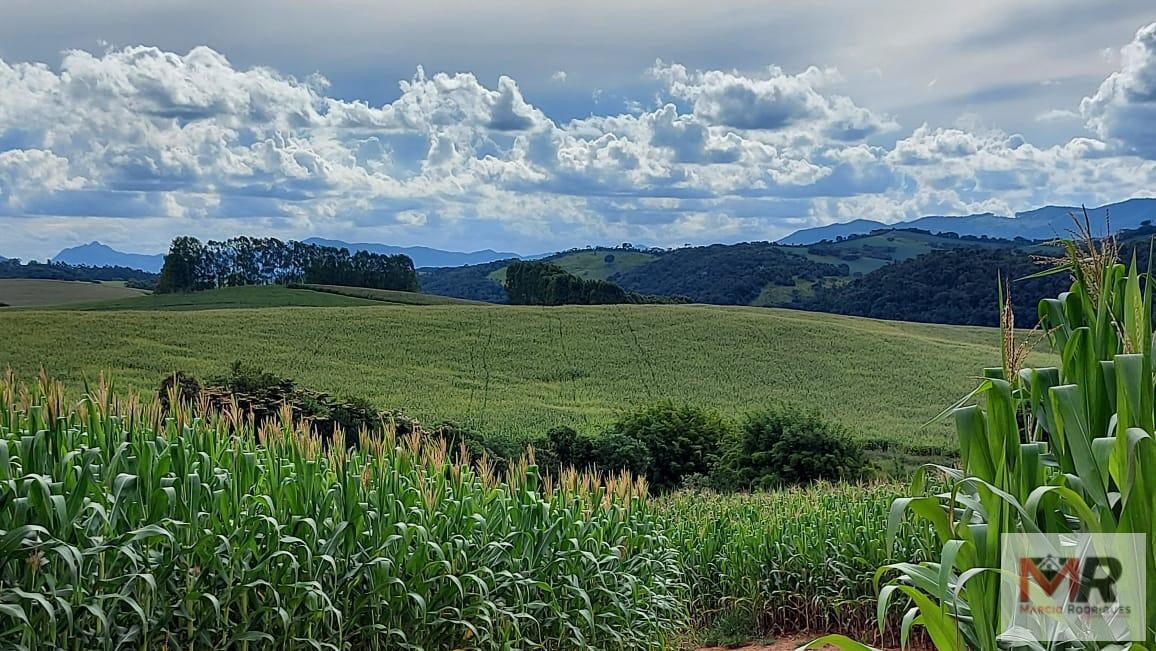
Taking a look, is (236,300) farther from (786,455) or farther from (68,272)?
(786,455)

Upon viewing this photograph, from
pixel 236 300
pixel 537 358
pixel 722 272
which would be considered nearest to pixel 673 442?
pixel 537 358

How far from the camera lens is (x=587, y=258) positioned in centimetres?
6188

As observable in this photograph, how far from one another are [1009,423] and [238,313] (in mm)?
28991

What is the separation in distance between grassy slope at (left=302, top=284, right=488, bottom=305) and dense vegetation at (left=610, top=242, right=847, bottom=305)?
14.5 m

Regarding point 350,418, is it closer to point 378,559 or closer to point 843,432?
point 843,432

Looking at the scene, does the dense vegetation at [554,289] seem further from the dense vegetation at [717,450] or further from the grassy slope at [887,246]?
the grassy slope at [887,246]

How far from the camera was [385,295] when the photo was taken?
3600cm

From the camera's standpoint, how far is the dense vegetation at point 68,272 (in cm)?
3428

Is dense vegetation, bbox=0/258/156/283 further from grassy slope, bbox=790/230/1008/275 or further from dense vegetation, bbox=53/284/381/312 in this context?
grassy slope, bbox=790/230/1008/275

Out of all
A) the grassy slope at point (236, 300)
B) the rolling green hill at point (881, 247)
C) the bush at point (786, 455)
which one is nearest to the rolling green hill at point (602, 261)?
the rolling green hill at point (881, 247)

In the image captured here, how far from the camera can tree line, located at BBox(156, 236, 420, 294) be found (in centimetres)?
3444

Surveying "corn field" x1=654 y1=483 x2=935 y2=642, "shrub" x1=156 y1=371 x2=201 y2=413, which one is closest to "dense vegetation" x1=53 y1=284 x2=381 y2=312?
"shrub" x1=156 y1=371 x2=201 y2=413

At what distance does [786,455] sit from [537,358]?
13.4 metres

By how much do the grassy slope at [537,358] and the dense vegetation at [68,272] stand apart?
9321mm
